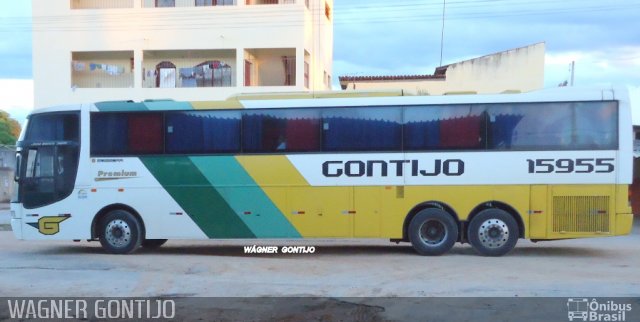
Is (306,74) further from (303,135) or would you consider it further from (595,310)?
(595,310)

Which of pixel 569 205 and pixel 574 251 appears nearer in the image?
pixel 569 205

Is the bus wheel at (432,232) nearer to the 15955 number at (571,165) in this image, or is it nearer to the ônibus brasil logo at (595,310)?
the 15955 number at (571,165)

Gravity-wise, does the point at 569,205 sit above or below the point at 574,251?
above

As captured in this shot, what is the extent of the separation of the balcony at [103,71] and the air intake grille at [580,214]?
72.9 ft

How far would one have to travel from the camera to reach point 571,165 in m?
11.4

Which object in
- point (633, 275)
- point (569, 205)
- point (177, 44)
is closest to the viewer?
point (633, 275)

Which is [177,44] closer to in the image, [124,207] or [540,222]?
[124,207]

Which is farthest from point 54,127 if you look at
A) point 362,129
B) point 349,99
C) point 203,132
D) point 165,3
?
point 165,3

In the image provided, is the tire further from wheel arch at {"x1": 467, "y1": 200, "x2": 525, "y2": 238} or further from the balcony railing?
the balcony railing

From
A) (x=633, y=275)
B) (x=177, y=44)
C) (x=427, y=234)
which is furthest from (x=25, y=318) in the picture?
(x=177, y=44)

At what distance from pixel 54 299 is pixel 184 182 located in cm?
457

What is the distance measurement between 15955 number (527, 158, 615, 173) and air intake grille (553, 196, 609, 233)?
0.53 meters

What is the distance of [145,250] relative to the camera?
13.3m

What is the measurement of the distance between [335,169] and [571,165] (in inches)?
177
